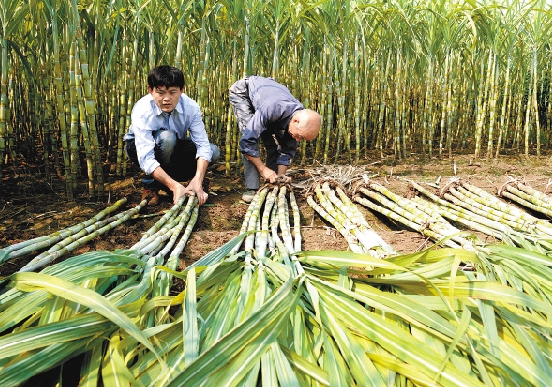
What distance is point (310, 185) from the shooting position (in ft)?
8.86

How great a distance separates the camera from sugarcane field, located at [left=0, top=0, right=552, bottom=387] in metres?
0.94

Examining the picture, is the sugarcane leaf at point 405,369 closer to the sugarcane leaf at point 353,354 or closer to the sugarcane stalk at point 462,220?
the sugarcane leaf at point 353,354

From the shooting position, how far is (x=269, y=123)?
2771 mm

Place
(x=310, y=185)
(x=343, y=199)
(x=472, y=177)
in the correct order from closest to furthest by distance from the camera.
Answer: (x=343, y=199) < (x=310, y=185) < (x=472, y=177)

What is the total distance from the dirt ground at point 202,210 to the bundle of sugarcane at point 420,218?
59mm

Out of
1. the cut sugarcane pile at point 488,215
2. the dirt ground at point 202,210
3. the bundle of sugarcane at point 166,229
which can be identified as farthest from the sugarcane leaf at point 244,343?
the cut sugarcane pile at point 488,215

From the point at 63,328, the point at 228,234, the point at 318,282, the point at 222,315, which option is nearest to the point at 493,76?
the point at 228,234

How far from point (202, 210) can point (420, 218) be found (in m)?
1.32

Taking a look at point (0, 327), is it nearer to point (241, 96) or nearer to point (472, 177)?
point (241, 96)

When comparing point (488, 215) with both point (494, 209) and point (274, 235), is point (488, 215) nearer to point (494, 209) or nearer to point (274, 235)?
point (494, 209)

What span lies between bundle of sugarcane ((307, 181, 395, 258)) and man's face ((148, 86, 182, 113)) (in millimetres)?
1006

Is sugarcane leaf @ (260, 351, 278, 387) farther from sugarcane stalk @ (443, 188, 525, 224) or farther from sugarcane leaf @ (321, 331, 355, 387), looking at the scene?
sugarcane stalk @ (443, 188, 525, 224)

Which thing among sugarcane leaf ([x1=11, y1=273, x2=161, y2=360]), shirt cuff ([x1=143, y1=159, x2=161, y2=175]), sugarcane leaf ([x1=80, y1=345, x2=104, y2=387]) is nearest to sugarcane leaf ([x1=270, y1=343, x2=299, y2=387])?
sugarcane leaf ([x1=11, y1=273, x2=161, y2=360])

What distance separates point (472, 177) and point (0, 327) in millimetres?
3294
